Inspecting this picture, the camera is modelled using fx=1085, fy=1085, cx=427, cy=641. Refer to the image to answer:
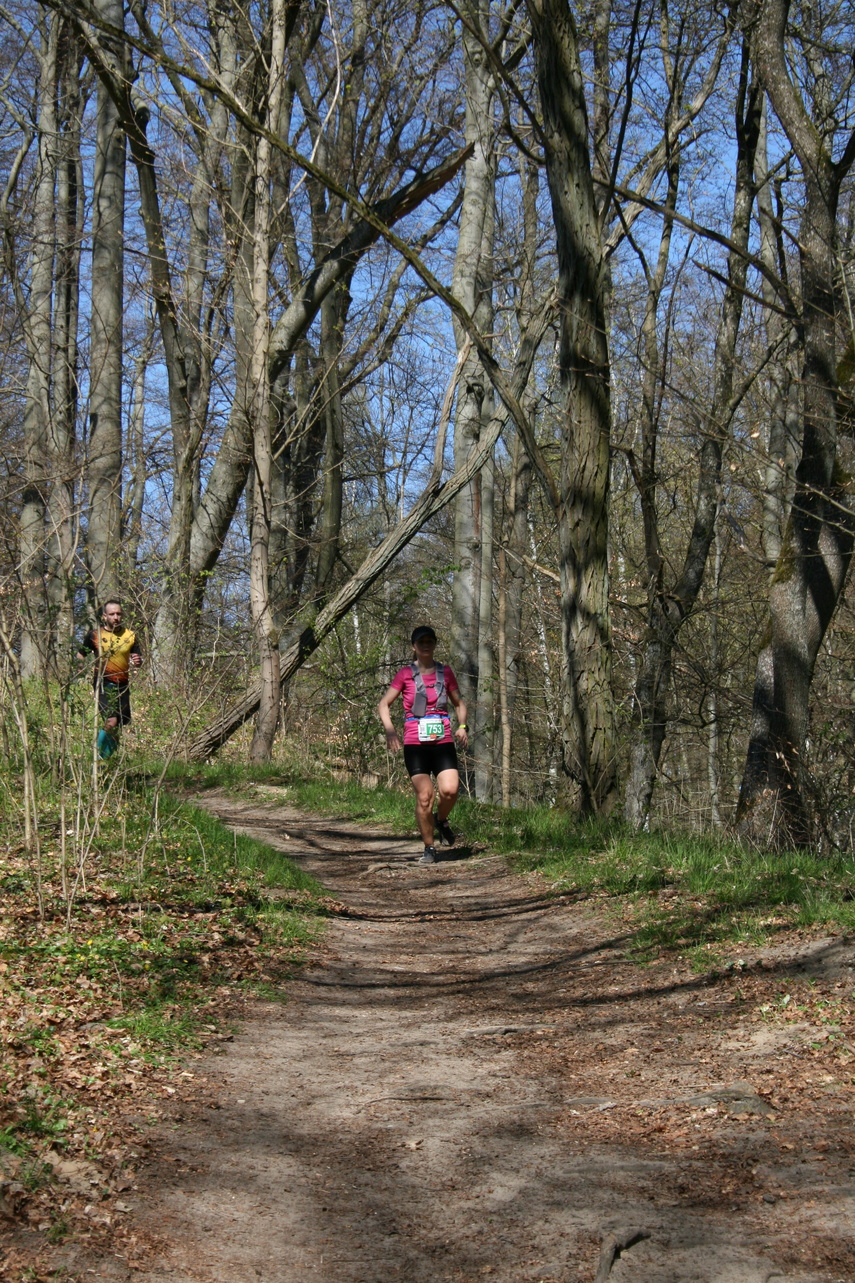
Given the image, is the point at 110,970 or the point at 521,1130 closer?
the point at 521,1130

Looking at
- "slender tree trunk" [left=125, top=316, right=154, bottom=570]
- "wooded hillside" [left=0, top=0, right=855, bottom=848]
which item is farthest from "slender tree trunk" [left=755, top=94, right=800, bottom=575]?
"slender tree trunk" [left=125, top=316, right=154, bottom=570]

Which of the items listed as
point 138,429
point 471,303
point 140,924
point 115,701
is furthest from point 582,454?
point 138,429

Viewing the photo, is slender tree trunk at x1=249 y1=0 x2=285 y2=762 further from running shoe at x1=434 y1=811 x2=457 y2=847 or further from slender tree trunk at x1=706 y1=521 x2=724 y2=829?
slender tree trunk at x1=706 y1=521 x2=724 y2=829

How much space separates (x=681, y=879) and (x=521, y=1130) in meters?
3.32

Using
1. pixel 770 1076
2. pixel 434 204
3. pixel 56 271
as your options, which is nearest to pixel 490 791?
pixel 434 204

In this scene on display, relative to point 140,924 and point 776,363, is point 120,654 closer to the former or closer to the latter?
point 140,924

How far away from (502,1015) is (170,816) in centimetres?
292

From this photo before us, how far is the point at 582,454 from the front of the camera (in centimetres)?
902

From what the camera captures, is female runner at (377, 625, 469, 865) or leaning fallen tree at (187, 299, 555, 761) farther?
leaning fallen tree at (187, 299, 555, 761)

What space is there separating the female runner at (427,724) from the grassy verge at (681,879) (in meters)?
0.75

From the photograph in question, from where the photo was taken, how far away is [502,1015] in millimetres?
5250

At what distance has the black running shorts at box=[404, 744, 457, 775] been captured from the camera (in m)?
8.97

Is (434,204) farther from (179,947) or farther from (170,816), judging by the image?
(179,947)

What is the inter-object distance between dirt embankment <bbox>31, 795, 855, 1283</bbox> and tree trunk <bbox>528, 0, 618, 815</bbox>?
9.94 feet
